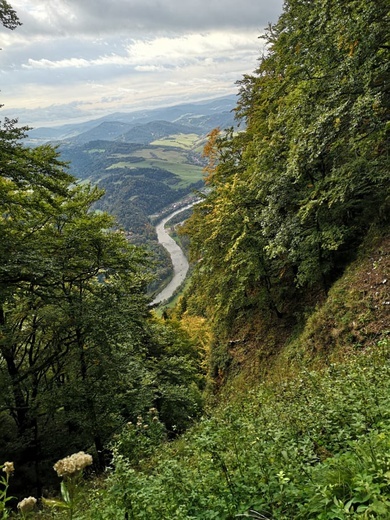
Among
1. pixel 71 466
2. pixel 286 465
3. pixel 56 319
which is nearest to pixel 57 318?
pixel 56 319

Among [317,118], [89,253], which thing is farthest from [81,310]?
[317,118]

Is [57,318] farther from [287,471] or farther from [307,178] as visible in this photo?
[307,178]

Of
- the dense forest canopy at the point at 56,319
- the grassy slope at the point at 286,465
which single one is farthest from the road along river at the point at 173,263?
the grassy slope at the point at 286,465

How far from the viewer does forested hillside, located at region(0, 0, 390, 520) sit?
11.4 feet

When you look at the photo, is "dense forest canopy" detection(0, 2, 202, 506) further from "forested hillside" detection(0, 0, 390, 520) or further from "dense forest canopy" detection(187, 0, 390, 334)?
"dense forest canopy" detection(187, 0, 390, 334)

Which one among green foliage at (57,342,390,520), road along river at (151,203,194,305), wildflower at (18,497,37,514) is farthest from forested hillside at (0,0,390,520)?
road along river at (151,203,194,305)

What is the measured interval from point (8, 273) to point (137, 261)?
501cm

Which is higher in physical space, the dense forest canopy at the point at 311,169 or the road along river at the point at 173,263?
the dense forest canopy at the point at 311,169

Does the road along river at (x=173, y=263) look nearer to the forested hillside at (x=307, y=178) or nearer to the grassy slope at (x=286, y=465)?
the forested hillside at (x=307, y=178)

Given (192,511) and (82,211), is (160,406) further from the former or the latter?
(192,511)

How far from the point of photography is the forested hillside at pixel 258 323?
349cm

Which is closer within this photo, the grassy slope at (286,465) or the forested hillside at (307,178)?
the grassy slope at (286,465)

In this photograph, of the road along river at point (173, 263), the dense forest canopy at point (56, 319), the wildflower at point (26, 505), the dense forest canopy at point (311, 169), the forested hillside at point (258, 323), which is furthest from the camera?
the road along river at point (173, 263)

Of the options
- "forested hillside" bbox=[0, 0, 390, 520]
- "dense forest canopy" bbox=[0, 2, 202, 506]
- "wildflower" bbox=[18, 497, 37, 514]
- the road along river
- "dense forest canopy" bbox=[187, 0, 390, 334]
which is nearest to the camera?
"wildflower" bbox=[18, 497, 37, 514]
